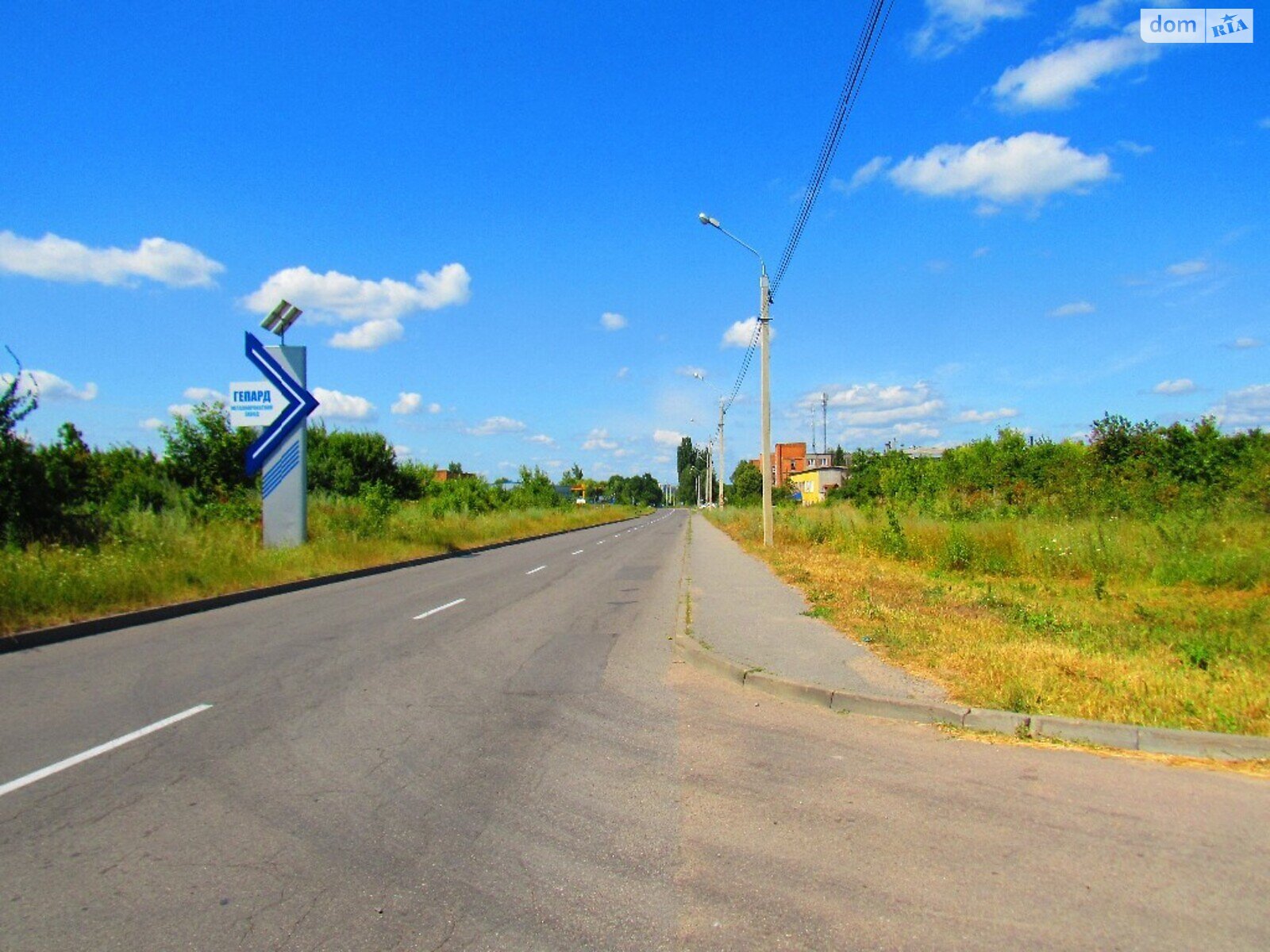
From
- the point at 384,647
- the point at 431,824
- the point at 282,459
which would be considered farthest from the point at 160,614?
the point at 431,824

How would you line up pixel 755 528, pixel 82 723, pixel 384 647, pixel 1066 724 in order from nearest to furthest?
pixel 1066 724, pixel 82 723, pixel 384 647, pixel 755 528

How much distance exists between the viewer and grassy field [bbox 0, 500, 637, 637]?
38.1 feet

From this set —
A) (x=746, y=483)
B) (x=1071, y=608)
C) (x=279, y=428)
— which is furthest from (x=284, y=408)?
(x=746, y=483)

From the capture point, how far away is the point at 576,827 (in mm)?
4293

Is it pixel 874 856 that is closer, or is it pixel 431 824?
pixel 874 856

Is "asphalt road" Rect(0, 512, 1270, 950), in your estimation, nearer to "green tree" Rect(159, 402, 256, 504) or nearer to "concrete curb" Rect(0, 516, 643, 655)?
"concrete curb" Rect(0, 516, 643, 655)

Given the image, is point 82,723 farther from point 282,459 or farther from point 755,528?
point 755,528

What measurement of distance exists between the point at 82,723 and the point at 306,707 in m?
1.67

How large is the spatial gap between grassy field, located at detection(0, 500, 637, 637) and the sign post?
0.88 m

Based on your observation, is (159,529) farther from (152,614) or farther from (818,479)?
(818,479)

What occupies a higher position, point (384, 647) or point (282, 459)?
point (282, 459)

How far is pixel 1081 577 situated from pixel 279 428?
1901cm

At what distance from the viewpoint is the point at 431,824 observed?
434 cm

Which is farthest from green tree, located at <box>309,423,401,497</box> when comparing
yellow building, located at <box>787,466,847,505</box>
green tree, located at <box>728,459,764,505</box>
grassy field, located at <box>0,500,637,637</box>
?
yellow building, located at <box>787,466,847,505</box>
